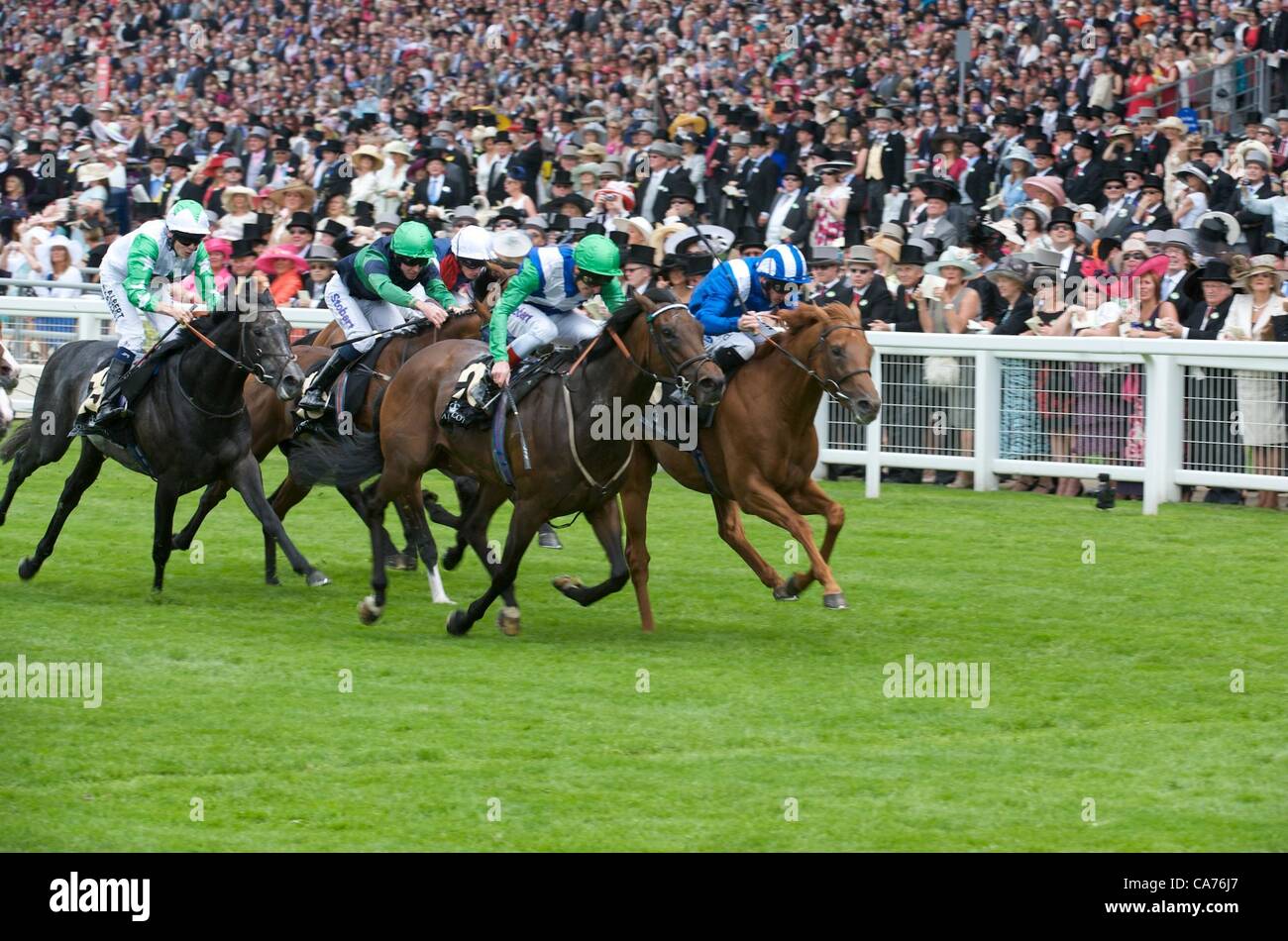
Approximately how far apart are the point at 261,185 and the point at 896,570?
1433 cm

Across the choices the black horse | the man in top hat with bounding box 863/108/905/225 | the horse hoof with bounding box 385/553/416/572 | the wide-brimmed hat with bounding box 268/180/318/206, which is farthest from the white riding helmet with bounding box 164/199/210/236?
the wide-brimmed hat with bounding box 268/180/318/206

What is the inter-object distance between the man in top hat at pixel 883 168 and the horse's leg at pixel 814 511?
318 inches

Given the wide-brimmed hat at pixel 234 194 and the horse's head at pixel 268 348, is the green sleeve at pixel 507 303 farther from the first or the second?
the wide-brimmed hat at pixel 234 194

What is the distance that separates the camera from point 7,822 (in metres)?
5.84

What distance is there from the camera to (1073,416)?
13.2 m

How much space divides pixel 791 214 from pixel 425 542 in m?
8.24

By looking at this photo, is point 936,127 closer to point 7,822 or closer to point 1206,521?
point 1206,521

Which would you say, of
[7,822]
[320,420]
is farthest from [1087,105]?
[7,822]

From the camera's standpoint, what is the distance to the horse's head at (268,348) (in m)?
9.54

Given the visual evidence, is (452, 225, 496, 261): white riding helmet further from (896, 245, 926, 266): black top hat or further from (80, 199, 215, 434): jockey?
(896, 245, 926, 266): black top hat

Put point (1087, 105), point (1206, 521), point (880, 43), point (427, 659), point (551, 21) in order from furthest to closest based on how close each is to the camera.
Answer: point (551, 21) → point (880, 43) → point (1087, 105) → point (1206, 521) → point (427, 659)

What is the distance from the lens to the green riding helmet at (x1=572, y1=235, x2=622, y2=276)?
8.89m

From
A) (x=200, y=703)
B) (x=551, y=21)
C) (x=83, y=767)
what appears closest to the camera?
(x=83, y=767)

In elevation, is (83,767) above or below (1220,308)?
below
